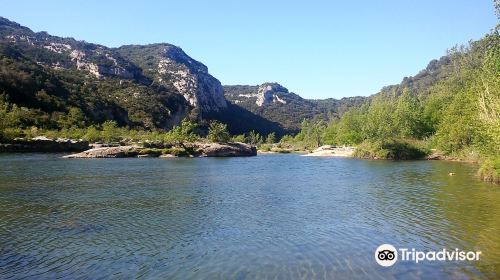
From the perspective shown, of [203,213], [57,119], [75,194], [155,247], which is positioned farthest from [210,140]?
[155,247]

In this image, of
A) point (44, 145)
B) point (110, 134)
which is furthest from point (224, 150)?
point (44, 145)

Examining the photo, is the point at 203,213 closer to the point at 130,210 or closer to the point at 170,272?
the point at 130,210

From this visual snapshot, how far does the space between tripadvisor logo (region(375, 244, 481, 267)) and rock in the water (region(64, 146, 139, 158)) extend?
84073 millimetres

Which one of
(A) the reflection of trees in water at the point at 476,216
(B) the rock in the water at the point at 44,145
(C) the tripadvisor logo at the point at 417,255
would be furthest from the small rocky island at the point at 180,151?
(C) the tripadvisor logo at the point at 417,255

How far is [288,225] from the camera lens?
931 inches

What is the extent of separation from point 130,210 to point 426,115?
109m

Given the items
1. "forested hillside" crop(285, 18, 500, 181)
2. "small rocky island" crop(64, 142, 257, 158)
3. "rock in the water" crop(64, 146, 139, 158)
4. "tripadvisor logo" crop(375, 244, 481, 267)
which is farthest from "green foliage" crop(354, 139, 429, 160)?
"tripadvisor logo" crop(375, 244, 481, 267)

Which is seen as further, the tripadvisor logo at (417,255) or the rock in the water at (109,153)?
the rock in the water at (109,153)

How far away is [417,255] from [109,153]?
89.4m

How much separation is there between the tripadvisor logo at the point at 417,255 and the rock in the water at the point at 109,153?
84073 mm

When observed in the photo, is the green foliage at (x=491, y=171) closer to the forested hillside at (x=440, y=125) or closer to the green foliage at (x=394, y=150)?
the forested hillside at (x=440, y=125)

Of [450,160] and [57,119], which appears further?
[57,119]

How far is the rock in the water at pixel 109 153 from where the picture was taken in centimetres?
9256

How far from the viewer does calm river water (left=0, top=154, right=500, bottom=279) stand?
15.7m
